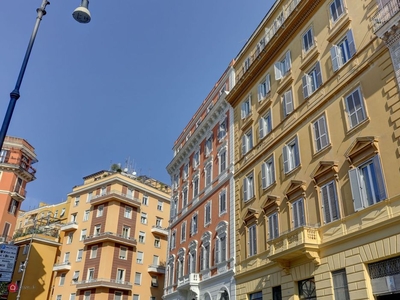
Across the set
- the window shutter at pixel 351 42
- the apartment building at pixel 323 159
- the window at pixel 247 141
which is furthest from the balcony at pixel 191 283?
the window shutter at pixel 351 42

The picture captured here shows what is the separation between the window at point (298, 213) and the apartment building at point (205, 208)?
6.41 meters

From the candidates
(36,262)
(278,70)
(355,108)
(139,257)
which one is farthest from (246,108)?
(36,262)

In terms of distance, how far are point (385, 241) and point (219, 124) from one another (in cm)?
1911

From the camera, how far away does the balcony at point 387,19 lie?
15.0 metres

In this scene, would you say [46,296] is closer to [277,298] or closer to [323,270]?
[277,298]

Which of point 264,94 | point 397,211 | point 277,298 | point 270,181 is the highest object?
point 264,94

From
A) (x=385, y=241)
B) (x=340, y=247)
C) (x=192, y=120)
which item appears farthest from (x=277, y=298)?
(x=192, y=120)

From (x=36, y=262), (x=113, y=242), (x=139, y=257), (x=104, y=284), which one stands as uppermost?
(x=113, y=242)

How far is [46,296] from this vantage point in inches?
1889

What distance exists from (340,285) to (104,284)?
33.7 meters

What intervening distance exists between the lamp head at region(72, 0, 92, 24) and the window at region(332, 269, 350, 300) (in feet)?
44.1

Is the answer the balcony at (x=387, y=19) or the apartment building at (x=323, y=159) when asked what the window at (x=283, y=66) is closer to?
the apartment building at (x=323, y=159)

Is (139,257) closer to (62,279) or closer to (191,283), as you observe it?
(62,279)

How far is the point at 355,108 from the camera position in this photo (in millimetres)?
16484
